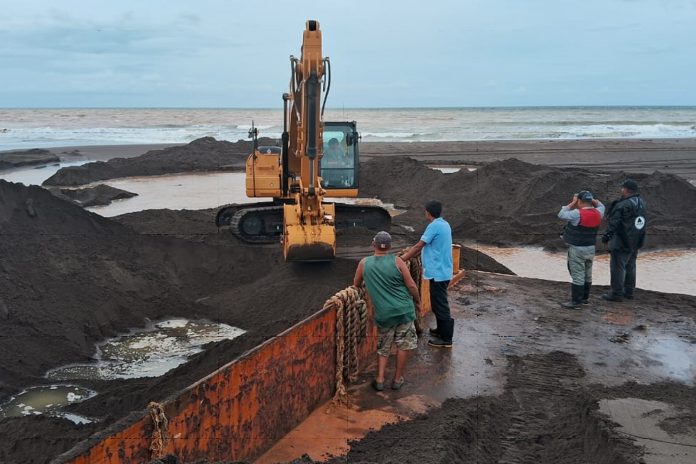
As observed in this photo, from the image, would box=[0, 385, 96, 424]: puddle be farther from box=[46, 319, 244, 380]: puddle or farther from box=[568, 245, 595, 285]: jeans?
box=[568, 245, 595, 285]: jeans

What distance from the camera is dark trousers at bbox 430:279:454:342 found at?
684cm

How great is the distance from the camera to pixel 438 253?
265 inches

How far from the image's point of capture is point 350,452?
498 centimetres

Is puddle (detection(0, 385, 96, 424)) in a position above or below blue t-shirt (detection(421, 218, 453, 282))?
below

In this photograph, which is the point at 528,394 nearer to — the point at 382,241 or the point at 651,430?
the point at 651,430

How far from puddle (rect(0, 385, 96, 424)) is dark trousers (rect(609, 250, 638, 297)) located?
21.8 ft

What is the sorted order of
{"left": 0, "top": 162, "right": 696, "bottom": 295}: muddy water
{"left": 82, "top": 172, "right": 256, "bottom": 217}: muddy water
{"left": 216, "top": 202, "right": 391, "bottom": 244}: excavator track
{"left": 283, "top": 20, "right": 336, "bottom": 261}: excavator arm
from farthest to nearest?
{"left": 82, "top": 172, "right": 256, "bottom": 217}: muddy water
{"left": 216, "top": 202, "right": 391, "bottom": 244}: excavator track
{"left": 0, "top": 162, "right": 696, "bottom": 295}: muddy water
{"left": 283, "top": 20, "right": 336, "bottom": 261}: excavator arm

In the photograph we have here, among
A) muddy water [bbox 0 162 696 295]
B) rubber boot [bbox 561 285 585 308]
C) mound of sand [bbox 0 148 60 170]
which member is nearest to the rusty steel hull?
rubber boot [bbox 561 285 585 308]

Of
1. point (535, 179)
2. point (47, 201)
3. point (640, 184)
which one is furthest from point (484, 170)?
point (47, 201)

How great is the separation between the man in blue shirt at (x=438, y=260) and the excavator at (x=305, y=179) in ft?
9.88

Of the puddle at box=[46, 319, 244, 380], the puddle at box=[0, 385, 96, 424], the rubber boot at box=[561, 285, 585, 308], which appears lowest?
the puddle at box=[0, 385, 96, 424]

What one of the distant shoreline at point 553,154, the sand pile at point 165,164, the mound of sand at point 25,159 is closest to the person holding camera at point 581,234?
the distant shoreline at point 553,154

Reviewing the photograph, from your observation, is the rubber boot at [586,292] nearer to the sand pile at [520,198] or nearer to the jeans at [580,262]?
the jeans at [580,262]

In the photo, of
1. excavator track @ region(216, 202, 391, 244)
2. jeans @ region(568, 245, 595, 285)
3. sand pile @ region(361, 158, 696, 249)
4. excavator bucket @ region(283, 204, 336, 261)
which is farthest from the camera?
sand pile @ region(361, 158, 696, 249)
